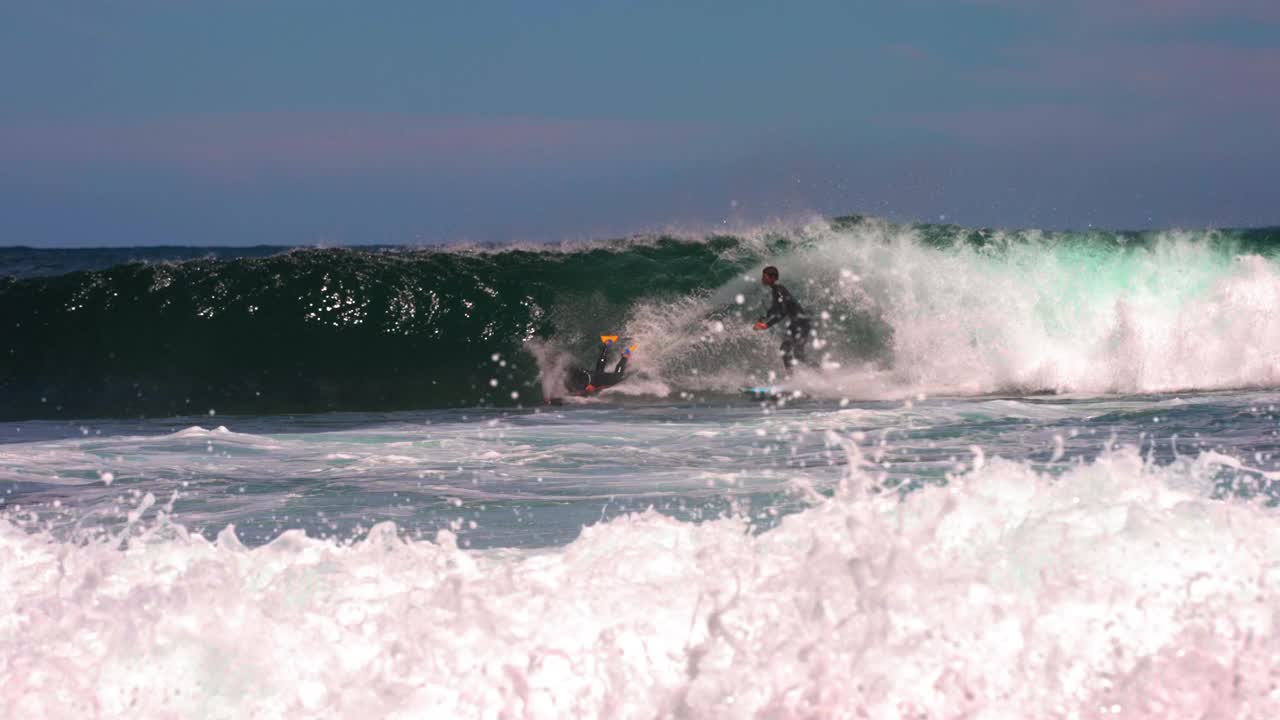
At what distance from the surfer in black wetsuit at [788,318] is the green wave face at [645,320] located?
1.41 feet

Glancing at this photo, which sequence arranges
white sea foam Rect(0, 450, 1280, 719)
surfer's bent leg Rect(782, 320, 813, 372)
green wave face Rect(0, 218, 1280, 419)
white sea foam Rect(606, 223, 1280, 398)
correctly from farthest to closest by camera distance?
green wave face Rect(0, 218, 1280, 419)
white sea foam Rect(606, 223, 1280, 398)
surfer's bent leg Rect(782, 320, 813, 372)
white sea foam Rect(0, 450, 1280, 719)

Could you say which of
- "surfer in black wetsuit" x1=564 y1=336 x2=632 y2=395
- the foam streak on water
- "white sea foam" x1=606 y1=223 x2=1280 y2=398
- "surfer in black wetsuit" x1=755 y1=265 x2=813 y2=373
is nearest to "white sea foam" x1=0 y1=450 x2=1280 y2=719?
the foam streak on water

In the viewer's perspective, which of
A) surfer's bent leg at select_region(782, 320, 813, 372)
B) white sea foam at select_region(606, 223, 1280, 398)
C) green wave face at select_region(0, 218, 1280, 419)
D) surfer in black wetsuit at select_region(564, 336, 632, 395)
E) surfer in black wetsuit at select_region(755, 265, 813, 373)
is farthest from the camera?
green wave face at select_region(0, 218, 1280, 419)

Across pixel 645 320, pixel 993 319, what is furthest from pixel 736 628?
pixel 645 320

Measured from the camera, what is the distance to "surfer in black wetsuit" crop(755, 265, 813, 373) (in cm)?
1431

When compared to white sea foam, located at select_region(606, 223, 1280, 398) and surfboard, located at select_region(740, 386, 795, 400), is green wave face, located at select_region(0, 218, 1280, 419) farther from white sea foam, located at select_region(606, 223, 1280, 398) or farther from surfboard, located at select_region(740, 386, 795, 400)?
surfboard, located at select_region(740, 386, 795, 400)

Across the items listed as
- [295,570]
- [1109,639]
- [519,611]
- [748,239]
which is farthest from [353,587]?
[748,239]

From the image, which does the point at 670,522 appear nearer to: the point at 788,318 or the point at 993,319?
the point at 788,318

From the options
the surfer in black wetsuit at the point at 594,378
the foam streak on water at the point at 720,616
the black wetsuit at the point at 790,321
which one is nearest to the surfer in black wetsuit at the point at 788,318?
the black wetsuit at the point at 790,321

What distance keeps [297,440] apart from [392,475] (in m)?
2.70

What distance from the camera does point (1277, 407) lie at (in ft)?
37.3

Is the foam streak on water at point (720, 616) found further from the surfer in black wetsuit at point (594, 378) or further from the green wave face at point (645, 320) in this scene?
the green wave face at point (645, 320)

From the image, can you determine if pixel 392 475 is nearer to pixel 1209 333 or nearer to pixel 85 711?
pixel 85 711

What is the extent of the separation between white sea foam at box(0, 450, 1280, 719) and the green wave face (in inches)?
418
